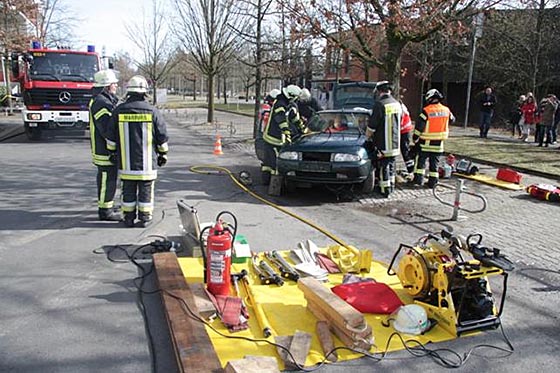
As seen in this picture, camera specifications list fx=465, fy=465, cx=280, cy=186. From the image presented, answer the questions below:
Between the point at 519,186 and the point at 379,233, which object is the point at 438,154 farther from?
the point at 379,233

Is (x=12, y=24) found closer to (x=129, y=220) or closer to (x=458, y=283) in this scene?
(x=129, y=220)

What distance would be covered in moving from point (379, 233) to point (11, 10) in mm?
20507

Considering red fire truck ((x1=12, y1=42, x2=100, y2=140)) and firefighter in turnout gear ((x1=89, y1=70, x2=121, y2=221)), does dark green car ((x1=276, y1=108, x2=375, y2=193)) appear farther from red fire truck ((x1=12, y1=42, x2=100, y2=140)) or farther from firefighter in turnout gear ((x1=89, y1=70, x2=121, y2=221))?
red fire truck ((x1=12, y1=42, x2=100, y2=140))

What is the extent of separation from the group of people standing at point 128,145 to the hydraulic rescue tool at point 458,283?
377cm

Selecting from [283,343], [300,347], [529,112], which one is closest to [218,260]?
[283,343]

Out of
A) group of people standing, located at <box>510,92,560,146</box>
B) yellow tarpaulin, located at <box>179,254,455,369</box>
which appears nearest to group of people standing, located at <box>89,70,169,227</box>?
yellow tarpaulin, located at <box>179,254,455,369</box>

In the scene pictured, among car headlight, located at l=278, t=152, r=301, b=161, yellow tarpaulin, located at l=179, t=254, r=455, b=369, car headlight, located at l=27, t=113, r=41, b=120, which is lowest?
yellow tarpaulin, located at l=179, t=254, r=455, b=369

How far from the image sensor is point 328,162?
7797 millimetres

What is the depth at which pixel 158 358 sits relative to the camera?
11.1 feet

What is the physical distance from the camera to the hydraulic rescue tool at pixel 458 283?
12.3 feet

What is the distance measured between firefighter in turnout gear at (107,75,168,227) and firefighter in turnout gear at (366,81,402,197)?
3777 mm

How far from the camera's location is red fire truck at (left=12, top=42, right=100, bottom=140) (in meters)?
14.2

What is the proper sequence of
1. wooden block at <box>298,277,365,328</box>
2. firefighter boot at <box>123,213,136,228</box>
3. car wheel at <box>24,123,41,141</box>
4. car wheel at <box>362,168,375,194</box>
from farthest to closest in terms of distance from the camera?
car wheel at <box>24,123,41,141</box>, car wheel at <box>362,168,375,194</box>, firefighter boot at <box>123,213,136,228</box>, wooden block at <box>298,277,365,328</box>

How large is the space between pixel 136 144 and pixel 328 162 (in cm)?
318
